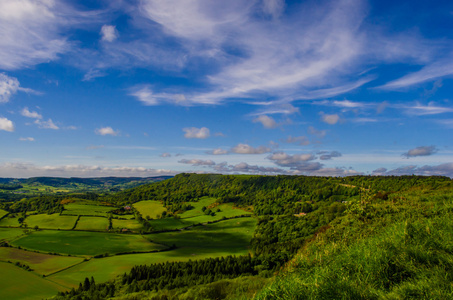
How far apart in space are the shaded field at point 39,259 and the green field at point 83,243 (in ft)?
20.8

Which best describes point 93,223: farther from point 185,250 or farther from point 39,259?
point 185,250

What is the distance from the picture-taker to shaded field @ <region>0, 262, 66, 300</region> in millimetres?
68750

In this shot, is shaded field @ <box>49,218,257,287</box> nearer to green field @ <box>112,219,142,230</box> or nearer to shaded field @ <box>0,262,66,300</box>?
shaded field @ <box>0,262,66,300</box>

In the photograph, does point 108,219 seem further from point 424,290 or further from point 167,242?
point 424,290

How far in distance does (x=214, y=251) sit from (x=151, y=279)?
164 feet

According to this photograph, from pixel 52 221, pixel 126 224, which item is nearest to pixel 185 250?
pixel 126 224

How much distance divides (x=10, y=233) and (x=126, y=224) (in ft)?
219

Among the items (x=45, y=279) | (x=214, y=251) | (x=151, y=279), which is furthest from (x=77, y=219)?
(x=151, y=279)

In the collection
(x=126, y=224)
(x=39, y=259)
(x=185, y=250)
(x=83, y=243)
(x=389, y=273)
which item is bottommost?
(x=185, y=250)

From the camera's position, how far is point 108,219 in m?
183

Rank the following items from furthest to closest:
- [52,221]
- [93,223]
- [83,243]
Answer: [52,221] < [93,223] < [83,243]

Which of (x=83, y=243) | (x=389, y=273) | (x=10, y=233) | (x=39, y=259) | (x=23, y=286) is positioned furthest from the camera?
(x=10, y=233)

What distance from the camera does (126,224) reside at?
6959 inches

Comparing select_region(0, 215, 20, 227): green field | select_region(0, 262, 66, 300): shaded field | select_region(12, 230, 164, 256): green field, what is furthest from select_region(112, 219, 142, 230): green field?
select_region(0, 262, 66, 300): shaded field
